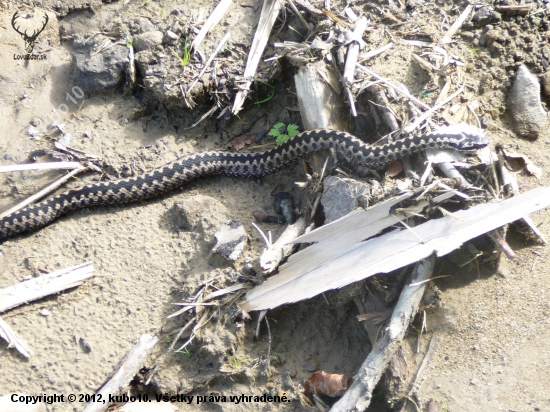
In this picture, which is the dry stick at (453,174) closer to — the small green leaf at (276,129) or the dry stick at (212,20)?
the small green leaf at (276,129)

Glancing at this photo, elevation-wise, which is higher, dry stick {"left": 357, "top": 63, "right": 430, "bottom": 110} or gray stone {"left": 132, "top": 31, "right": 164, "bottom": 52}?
gray stone {"left": 132, "top": 31, "right": 164, "bottom": 52}

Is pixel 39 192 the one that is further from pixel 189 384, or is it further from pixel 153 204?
pixel 189 384

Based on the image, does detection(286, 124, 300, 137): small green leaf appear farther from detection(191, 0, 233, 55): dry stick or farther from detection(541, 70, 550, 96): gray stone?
detection(541, 70, 550, 96): gray stone

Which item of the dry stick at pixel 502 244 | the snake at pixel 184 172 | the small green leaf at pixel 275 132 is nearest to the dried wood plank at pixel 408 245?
the dry stick at pixel 502 244

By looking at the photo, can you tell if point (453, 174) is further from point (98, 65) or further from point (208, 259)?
point (98, 65)


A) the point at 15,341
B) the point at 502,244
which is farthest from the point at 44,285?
the point at 502,244

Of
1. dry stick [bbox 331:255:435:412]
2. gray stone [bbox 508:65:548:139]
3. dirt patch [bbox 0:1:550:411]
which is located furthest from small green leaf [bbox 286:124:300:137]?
gray stone [bbox 508:65:548:139]
